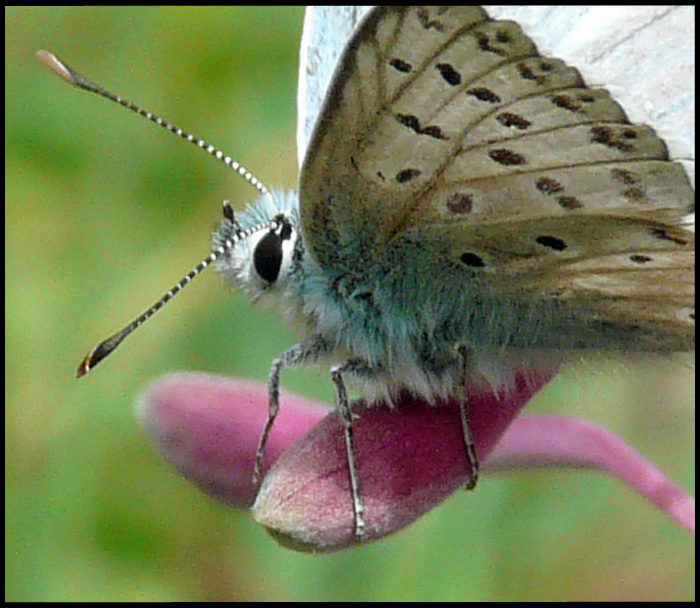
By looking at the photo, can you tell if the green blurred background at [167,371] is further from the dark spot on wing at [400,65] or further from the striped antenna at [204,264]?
the dark spot on wing at [400,65]

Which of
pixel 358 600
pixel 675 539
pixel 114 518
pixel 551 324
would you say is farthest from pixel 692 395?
pixel 114 518

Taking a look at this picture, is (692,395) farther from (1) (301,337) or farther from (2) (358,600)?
(1) (301,337)

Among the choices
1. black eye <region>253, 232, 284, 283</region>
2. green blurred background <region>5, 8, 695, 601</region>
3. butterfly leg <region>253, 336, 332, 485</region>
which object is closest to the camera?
butterfly leg <region>253, 336, 332, 485</region>

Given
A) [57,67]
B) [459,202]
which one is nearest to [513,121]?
[459,202]

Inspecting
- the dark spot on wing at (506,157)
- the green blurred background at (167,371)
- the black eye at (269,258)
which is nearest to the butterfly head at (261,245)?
the black eye at (269,258)

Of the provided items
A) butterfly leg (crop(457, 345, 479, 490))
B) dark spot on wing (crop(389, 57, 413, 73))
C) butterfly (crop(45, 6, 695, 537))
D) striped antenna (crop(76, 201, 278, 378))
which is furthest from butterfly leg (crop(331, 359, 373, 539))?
dark spot on wing (crop(389, 57, 413, 73))

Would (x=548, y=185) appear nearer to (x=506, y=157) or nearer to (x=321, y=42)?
(x=506, y=157)

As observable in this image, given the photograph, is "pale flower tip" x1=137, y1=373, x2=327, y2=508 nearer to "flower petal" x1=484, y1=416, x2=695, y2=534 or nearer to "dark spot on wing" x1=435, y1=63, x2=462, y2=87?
"flower petal" x1=484, y1=416, x2=695, y2=534
